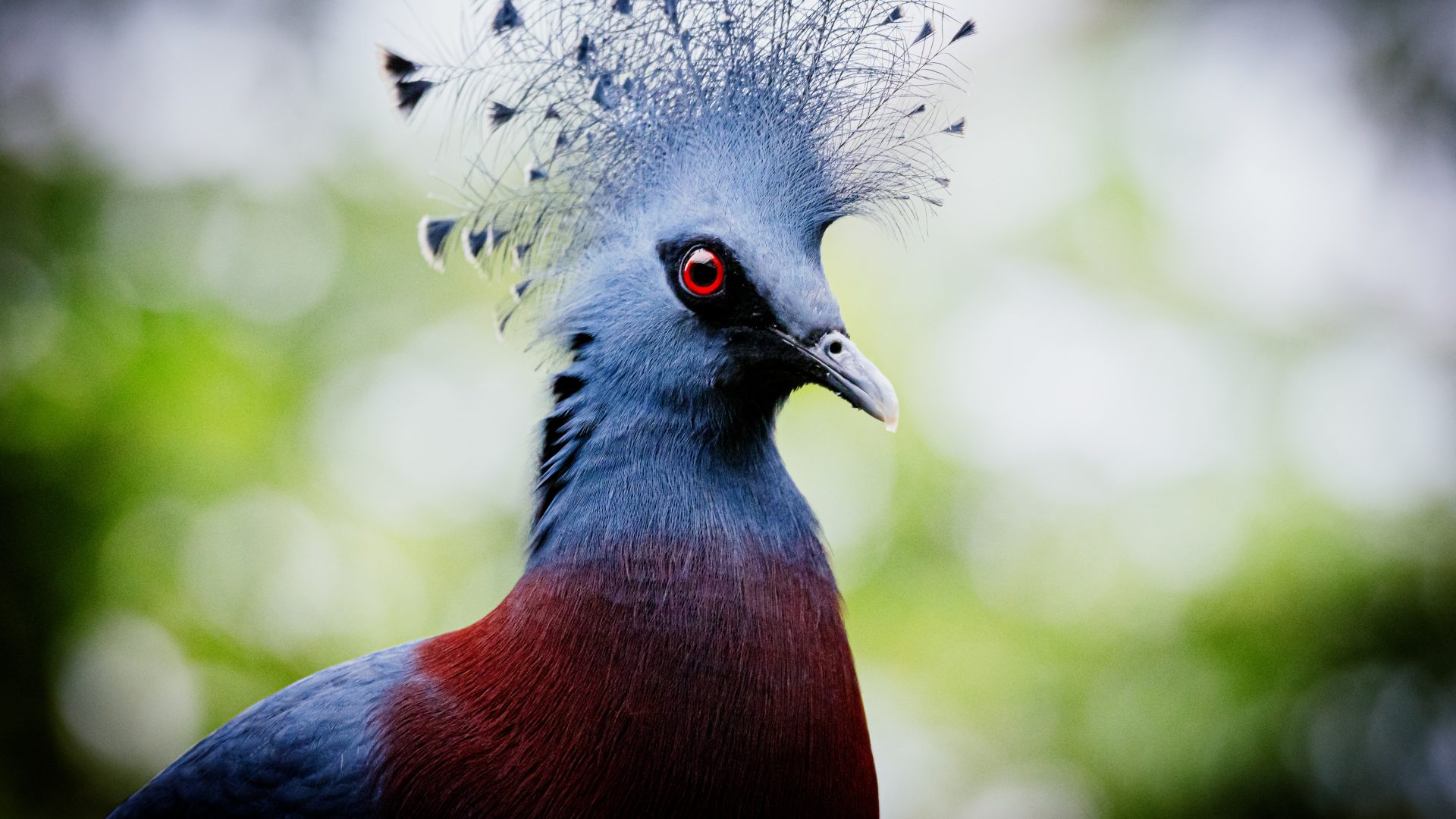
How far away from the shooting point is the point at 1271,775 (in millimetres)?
3389

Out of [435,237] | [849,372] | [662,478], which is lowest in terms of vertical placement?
[662,478]

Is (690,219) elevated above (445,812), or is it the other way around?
(690,219)

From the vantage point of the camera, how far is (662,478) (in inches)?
51.4

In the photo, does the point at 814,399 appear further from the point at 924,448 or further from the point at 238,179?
the point at 238,179

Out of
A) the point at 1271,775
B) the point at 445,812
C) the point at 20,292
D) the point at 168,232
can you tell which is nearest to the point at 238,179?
the point at 168,232

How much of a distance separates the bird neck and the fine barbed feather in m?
0.25

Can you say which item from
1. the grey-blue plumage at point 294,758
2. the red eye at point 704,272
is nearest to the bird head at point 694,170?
the red eye at point 704,272

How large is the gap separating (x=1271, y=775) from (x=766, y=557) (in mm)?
2972

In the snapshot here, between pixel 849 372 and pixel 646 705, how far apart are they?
0.50 meters

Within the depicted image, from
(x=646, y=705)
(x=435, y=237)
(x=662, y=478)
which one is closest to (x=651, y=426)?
(x=662, y=478)

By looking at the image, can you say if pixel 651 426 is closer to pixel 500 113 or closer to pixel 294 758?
pixel 500 113

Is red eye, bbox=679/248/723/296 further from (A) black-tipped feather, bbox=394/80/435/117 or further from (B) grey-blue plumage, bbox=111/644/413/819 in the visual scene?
(B) grey-blue plumage, bbox=111/644/413/819

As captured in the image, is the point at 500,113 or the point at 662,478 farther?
the point at 500,113

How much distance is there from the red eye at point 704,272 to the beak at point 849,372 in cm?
11
